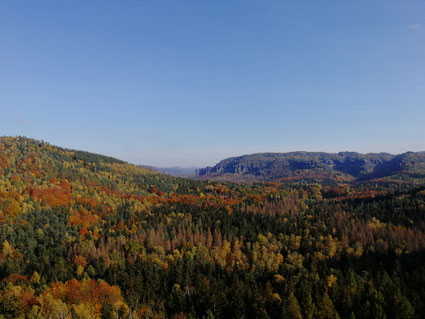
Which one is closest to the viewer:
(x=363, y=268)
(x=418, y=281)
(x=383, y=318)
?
(x=383, y=318)

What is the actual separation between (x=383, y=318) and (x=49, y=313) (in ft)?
280

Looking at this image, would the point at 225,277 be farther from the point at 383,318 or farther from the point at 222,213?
the point at 222,213

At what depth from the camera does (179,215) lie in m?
182

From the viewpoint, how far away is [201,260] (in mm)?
118625

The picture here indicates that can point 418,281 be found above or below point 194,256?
above

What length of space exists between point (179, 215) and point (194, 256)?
189ft

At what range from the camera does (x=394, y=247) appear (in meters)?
126

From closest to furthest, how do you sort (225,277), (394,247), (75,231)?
(225,277) → (394,247) → (75,231)

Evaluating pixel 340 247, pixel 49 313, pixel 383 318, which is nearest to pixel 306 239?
pixel 340 247

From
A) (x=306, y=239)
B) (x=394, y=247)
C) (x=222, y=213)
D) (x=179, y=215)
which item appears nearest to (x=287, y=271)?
(x=306, y=239)

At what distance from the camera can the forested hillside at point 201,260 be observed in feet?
254

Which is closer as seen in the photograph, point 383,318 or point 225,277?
point 383,318

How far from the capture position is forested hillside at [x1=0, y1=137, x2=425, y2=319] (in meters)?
77.3

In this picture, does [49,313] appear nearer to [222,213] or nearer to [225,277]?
[225,277]
